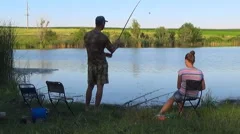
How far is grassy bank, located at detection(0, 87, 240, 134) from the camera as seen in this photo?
5.16 m

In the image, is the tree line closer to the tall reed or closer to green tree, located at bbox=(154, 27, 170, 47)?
green tree, located at bbox=(154, 27, 170, 47)

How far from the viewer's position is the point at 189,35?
6500 cm

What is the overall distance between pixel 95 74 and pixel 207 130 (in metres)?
2.69

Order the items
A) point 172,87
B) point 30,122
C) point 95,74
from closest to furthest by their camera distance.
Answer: point 30,122, point 95,74, point 172,87

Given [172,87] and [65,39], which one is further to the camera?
[65,39]

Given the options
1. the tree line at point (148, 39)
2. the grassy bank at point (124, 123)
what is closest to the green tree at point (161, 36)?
the tree line at point (148, 39)

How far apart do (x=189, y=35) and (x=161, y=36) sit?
459 cm

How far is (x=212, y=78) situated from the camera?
1769cm

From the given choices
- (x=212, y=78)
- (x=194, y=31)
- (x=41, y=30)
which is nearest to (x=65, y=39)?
(x=41, y=30)

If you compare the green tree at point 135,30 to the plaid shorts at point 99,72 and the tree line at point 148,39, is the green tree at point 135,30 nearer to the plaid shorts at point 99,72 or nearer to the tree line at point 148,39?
the tree line at point 148,39

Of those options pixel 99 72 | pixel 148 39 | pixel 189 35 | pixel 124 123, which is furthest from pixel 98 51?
pixel 189 35

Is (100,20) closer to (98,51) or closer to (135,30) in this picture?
(98,51)

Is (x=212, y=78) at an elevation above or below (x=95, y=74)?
below

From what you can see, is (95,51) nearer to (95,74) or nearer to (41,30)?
(95,74)
